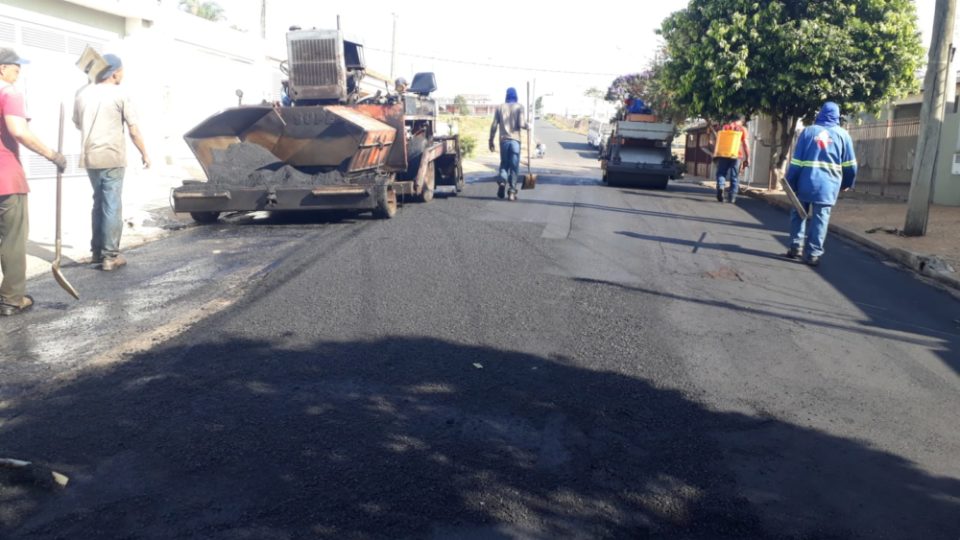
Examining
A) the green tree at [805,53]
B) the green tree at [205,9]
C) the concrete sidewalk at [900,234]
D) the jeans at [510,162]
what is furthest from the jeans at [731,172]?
the green tree at [205,9]

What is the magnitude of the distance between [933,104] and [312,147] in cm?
843

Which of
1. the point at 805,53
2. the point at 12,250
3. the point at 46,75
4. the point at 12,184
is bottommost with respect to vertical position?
the point at 12,250

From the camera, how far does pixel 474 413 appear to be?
445 cm

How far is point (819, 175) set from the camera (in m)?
9.40

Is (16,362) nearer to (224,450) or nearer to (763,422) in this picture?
(224,450)

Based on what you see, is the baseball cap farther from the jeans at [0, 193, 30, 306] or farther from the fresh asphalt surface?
the fresh asphalt surface

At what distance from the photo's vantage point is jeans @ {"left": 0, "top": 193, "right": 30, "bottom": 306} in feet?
21.0

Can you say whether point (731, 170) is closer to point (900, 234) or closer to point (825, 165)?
point (900, 234)

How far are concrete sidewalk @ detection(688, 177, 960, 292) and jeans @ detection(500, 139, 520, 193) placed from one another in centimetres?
514

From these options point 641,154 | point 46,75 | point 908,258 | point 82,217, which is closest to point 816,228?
Answer: point 908,258

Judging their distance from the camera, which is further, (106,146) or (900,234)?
(900,234)

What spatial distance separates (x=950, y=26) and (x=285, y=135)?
907 centimetres

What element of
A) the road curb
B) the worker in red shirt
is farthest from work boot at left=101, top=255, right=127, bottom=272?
the worker in red shirt

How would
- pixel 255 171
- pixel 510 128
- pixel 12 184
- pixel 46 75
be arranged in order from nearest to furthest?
pixel 12 184, pixel 255 171, pixel 510 128, pixel 46 75
